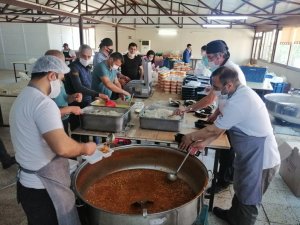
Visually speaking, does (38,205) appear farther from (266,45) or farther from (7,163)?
(266,45)

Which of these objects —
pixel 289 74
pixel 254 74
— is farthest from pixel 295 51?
pixel 254 74

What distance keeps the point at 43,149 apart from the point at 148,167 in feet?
2.67

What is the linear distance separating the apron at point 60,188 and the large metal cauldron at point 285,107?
418cm

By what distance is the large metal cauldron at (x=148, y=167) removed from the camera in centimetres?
106

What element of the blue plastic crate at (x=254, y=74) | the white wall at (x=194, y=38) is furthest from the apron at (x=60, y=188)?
the white wall at (x=194, y=38)

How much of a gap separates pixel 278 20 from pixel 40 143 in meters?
9.76

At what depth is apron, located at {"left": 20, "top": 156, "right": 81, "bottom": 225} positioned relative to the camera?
116 centimetres

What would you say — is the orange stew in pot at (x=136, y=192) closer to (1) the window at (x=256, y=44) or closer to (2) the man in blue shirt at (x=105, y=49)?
(2) the man in blue shirt at (x=105, y=49)

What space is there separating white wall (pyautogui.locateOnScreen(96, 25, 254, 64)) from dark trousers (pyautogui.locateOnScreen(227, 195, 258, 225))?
11.8 m

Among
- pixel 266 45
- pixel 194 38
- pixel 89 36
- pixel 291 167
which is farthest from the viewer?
pixel 89 36

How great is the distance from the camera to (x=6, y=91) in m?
3.84

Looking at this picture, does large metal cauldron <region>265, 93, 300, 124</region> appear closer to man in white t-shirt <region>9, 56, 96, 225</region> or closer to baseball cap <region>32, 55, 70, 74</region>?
man in white t-shirt <region>9, 56, 96, 225</region>

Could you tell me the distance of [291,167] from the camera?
262cm

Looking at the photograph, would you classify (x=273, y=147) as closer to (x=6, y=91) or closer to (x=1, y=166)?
(x=1, y=166)
